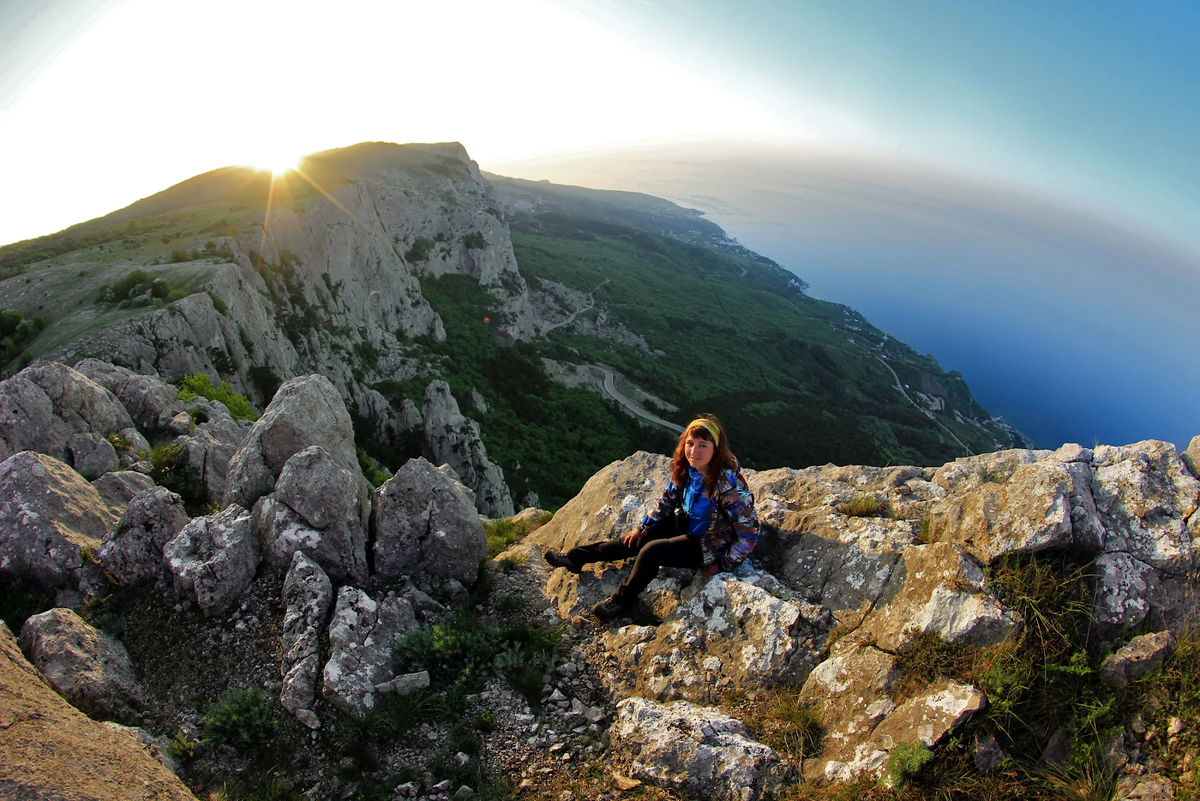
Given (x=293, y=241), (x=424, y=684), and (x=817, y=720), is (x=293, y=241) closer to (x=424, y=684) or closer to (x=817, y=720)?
(x=424, y=684)

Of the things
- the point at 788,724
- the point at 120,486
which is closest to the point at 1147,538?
the point at 788,724

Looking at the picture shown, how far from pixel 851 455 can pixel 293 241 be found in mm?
84534

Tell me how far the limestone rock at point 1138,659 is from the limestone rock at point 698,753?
3.28 metres

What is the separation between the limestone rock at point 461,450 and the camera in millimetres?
40594

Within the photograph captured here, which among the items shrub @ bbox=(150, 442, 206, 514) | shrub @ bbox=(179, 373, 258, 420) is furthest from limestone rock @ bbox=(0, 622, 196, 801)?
shrub @ bbox=(179, 373, 258, 420)

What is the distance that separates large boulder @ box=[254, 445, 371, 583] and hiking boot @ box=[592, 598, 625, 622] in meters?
3.77

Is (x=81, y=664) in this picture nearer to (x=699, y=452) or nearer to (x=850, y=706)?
(x=699, y=452)

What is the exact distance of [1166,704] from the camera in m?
4.45

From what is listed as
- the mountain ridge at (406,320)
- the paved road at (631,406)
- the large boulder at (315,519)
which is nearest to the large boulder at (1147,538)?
the large boulder at (315,519)

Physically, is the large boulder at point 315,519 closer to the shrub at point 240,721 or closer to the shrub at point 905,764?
the shrub at point 240,721

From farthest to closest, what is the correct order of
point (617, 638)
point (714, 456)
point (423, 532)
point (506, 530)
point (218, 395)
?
point (218, 395) < point (506, 530) < point (423, 532) < point (714, 456) < point (617, 638)

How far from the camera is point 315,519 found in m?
7.83

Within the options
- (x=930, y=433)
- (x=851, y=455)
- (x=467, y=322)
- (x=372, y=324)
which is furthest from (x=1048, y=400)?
(x=372, y=324)

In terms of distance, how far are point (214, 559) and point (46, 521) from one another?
3181 millimetres
